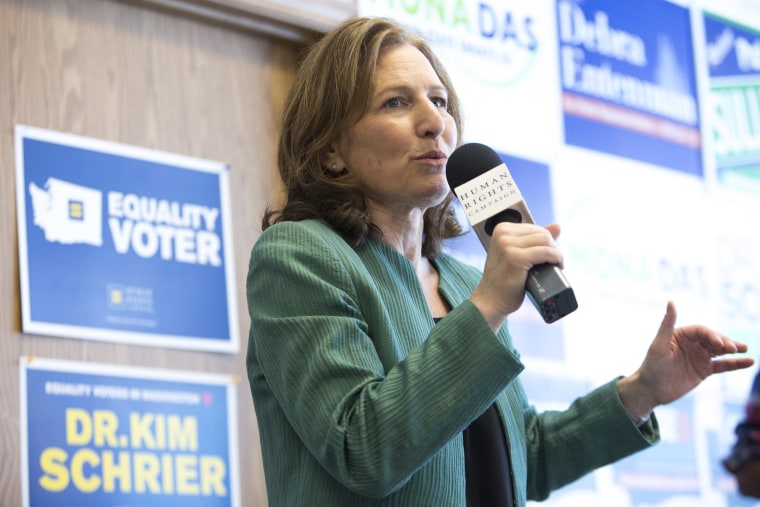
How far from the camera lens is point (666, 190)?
155 inches

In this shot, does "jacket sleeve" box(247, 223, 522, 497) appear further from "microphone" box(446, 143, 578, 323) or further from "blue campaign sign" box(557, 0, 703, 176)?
"blue campaign sign" box(557, 0, 703, 176)

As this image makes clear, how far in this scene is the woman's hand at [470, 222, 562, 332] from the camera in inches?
54.8

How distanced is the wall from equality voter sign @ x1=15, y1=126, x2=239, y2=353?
33 mm

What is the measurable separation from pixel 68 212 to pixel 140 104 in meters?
0.37

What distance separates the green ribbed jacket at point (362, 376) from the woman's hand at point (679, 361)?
0.22 metres

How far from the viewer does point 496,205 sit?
1.52 metres

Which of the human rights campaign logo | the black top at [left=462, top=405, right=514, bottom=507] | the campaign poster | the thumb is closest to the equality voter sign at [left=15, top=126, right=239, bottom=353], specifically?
the human rights campaign logo

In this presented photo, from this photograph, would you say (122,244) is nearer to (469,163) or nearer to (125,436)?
(125,436)

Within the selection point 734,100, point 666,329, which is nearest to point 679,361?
point 666,329

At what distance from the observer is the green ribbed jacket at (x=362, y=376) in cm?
141

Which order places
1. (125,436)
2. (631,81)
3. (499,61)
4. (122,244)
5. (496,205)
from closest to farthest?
(496,205)
(125,436)
(122,244)
(499,61)
(631,81)

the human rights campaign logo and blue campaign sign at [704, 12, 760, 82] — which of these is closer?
the human rights campaign logo

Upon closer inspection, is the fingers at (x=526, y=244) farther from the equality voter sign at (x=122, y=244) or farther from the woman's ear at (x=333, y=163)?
the equality voter sign at (x=122, y=244)

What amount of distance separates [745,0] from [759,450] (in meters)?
2.94
